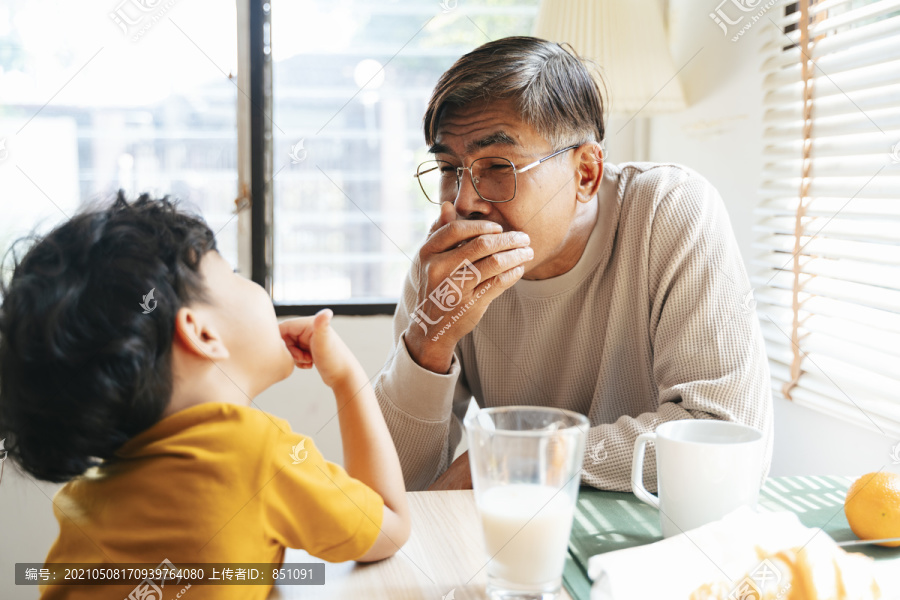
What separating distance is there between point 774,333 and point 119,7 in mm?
2018

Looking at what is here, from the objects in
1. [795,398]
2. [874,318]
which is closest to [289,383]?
[795,398]

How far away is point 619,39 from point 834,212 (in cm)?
77

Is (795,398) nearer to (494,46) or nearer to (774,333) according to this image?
(774,333)

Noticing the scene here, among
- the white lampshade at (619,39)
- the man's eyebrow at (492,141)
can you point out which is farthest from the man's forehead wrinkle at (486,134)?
the white lampshade at (619,39)

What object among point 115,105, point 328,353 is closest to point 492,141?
point 328,353

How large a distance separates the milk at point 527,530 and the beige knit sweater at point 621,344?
0.33 meters

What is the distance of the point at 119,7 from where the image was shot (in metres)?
2.17

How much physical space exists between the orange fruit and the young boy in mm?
490

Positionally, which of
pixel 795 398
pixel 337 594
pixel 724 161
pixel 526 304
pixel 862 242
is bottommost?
pixel 795 398

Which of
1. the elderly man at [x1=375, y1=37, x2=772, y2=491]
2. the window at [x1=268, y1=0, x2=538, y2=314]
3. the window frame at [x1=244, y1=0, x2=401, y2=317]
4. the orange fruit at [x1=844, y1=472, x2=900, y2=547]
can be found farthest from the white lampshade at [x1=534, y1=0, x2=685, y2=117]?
the orange fruit at [x1=844, y1=472, x2=900, y2=547]

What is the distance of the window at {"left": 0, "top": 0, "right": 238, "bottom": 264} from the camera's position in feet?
7.06

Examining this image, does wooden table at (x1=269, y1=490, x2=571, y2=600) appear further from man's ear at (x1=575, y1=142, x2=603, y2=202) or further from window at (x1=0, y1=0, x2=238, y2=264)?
window at (x1=0, y1=0, x2=238, y2=264)

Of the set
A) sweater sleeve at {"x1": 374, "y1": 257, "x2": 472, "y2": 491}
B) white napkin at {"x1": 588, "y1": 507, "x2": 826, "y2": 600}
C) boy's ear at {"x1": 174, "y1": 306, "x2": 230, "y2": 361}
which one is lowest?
sweater sleeve at {"x1": 374, "y1": 257, "x2": 472, "y2": 491}

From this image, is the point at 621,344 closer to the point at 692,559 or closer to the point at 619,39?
the point at 692,559
